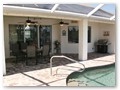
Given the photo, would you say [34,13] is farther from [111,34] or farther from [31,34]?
[111,34]

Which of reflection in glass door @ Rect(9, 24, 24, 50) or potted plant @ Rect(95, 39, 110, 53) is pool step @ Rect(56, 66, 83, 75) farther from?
potted plant @ Rect(95, 39, 110, 53)

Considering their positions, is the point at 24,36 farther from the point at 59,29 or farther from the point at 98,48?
the point at 98,48

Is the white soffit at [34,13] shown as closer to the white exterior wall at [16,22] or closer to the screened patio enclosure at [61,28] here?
the screened patio enclosure at [61,28]

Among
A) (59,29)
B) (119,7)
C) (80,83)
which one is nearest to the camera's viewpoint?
(119,7)

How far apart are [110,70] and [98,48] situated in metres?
7.10

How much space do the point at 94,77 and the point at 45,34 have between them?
7.93 m

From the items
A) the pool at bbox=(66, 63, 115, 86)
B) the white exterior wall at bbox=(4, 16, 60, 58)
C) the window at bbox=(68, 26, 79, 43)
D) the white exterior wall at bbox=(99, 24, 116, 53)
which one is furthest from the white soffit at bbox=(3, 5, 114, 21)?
the white exterior wall at bbox=(99, 24, 116, 53)

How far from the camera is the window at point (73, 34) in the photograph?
51.8ft

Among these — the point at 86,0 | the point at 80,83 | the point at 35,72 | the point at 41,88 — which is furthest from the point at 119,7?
the point at 35,72

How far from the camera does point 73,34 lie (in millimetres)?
15914

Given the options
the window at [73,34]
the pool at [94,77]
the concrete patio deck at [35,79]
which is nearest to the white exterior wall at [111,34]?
the window at [73,34]

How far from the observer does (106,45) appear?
648 inches

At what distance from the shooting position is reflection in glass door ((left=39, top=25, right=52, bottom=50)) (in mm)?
15387

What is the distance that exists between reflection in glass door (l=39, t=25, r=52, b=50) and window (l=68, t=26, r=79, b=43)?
69.8 inches
